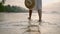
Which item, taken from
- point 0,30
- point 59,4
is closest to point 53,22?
point 0,30

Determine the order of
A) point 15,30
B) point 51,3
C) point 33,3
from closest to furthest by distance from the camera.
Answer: point 15,30 < point 33,3 < point 51,3

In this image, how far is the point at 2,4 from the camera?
4.43 m

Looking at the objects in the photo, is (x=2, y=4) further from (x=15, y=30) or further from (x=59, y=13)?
(x=15, y=30)

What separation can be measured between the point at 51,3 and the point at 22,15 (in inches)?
52.3

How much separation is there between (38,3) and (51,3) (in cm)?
178

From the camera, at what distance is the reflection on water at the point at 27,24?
2.72 meters

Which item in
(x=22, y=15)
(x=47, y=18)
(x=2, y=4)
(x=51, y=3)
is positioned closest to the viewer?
(x=47, y=18)

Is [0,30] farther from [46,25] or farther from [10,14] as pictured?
[10,14]

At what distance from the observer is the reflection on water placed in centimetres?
272

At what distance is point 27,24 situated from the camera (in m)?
3.11

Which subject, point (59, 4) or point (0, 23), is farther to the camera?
point (59, 4)

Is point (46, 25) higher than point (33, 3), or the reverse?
point (33, 3)

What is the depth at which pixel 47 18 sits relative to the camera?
3.51 m

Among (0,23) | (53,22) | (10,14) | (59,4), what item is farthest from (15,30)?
(59,4)
